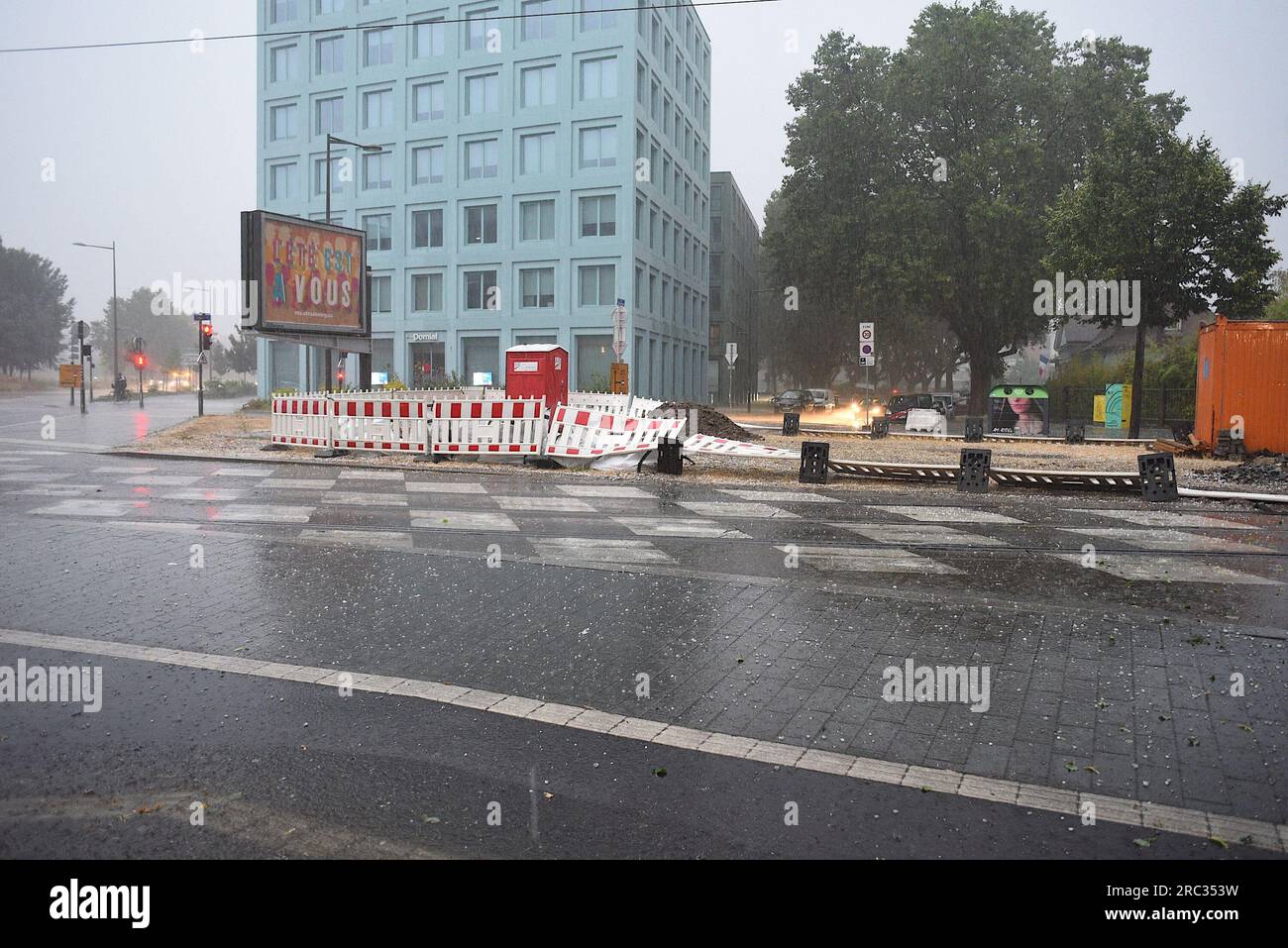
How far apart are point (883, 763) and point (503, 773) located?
1.56 m

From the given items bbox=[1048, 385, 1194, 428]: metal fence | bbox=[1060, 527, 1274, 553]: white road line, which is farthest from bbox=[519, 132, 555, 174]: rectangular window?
bbox=[1060, 527, 1274, 553]: white road line

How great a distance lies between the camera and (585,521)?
11.4 m

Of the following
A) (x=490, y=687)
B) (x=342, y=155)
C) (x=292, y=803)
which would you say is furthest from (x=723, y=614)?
(x=342, y=155)

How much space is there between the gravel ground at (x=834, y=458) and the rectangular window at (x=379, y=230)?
29861mm

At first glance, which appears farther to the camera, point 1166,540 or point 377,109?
point 377,109

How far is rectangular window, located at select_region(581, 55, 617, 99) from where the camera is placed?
51125mm

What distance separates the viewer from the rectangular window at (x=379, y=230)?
184 feet

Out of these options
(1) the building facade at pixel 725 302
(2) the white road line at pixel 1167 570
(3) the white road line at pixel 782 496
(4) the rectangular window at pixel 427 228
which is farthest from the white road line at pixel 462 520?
(1) the building facade at pixel 725 302

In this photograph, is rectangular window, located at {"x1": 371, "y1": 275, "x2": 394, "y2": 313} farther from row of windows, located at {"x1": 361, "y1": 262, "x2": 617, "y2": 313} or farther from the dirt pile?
the dirt pile

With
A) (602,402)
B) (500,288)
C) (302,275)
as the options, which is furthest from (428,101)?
(302,275)

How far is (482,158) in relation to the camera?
54031 mm

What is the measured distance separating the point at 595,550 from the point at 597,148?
150 feet

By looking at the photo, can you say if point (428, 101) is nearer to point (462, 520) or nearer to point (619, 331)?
point (619, 331)

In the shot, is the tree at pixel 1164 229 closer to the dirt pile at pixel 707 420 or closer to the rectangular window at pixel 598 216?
the dirt pile at pixel 707 420
